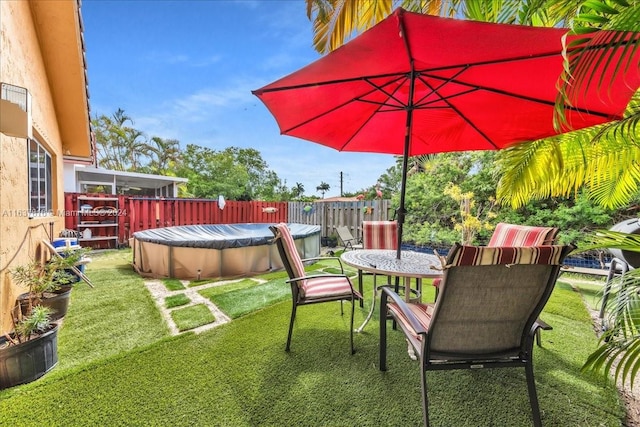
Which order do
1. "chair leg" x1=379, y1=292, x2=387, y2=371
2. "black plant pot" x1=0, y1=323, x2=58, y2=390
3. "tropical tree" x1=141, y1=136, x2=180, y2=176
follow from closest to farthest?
→ "black plant pot" x1=0, y1=323, x2=58, y2=390, "chair leg" x1=379, y1=292, x2=387, y2=371, "tropical tree" x1=141, y1=136, x2=180, y2=176

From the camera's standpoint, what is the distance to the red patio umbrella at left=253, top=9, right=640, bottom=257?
5.18 feet

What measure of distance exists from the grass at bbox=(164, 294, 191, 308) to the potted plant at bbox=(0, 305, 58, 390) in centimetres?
137

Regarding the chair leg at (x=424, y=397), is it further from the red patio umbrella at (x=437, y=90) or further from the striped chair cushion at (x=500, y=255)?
the red patio umbrella at (x=437, y=90)

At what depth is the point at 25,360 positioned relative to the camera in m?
1.92

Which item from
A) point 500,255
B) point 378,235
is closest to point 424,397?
point 500,255

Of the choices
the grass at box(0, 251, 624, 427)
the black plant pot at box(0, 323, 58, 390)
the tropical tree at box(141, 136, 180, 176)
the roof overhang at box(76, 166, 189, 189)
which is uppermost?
the tropical tree at box(141, 136, 180, 176)

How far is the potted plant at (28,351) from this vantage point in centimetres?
187

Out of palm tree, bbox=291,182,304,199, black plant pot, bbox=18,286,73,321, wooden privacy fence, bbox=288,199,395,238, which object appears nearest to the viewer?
black plant pot, bbox=18,286,73,321

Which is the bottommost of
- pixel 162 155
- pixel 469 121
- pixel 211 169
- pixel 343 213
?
pixel 343 213

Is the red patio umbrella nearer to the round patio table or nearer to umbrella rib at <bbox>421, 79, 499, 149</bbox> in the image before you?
umbrella rib at <bbox>421, 79, 499, 149</bbox>

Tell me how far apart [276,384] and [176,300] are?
2.42 meters

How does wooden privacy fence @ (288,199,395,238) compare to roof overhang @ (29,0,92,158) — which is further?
wooden privacy fence @ (288,199,395,238)

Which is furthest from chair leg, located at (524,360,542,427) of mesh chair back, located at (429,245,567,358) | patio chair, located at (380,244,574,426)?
mesh chair back, located at (429,245,567,358)

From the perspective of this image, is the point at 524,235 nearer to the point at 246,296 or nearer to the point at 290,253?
the point at 290,253
